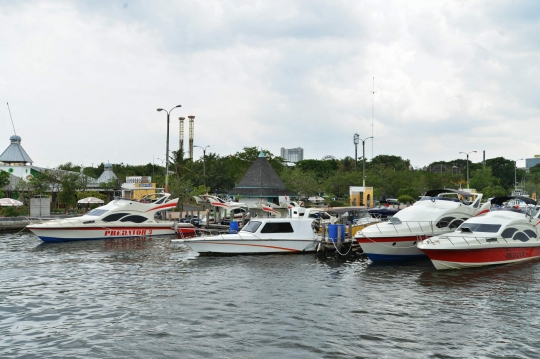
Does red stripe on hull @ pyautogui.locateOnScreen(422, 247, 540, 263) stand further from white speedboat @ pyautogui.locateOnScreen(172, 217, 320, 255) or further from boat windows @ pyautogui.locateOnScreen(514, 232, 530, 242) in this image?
white speedboat @ pyautogui.locateOnScreen(172, 217, 320, 255)

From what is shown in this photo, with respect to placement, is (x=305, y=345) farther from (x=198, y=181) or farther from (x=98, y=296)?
(x=198, y=181)

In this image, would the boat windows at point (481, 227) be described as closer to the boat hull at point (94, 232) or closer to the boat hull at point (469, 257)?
the boat hull at point (469, 257)

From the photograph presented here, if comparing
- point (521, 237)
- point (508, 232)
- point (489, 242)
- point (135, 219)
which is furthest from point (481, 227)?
point (135, 219)

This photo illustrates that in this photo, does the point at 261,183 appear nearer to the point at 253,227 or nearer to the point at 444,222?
the point at 253,227

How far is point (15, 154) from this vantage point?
250ft

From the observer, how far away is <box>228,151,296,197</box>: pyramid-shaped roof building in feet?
191

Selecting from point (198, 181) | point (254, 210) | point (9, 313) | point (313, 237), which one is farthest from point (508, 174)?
point (9, 313)

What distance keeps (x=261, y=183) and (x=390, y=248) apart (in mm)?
33543

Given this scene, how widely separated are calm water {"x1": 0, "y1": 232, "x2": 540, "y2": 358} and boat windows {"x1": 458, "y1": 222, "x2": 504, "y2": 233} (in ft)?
6.36

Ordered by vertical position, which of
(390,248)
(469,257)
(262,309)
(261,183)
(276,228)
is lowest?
(262,309)

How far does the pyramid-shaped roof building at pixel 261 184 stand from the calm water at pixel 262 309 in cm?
3137

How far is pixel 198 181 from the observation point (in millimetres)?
85438

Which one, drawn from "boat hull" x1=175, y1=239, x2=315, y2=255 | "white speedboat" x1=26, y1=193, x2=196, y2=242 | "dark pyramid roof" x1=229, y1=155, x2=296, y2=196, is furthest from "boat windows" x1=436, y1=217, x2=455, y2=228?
"dark pyramid roof" x1=229, y1=155, x2=296, y2=196

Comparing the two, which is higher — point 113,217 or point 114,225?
point 113,217
